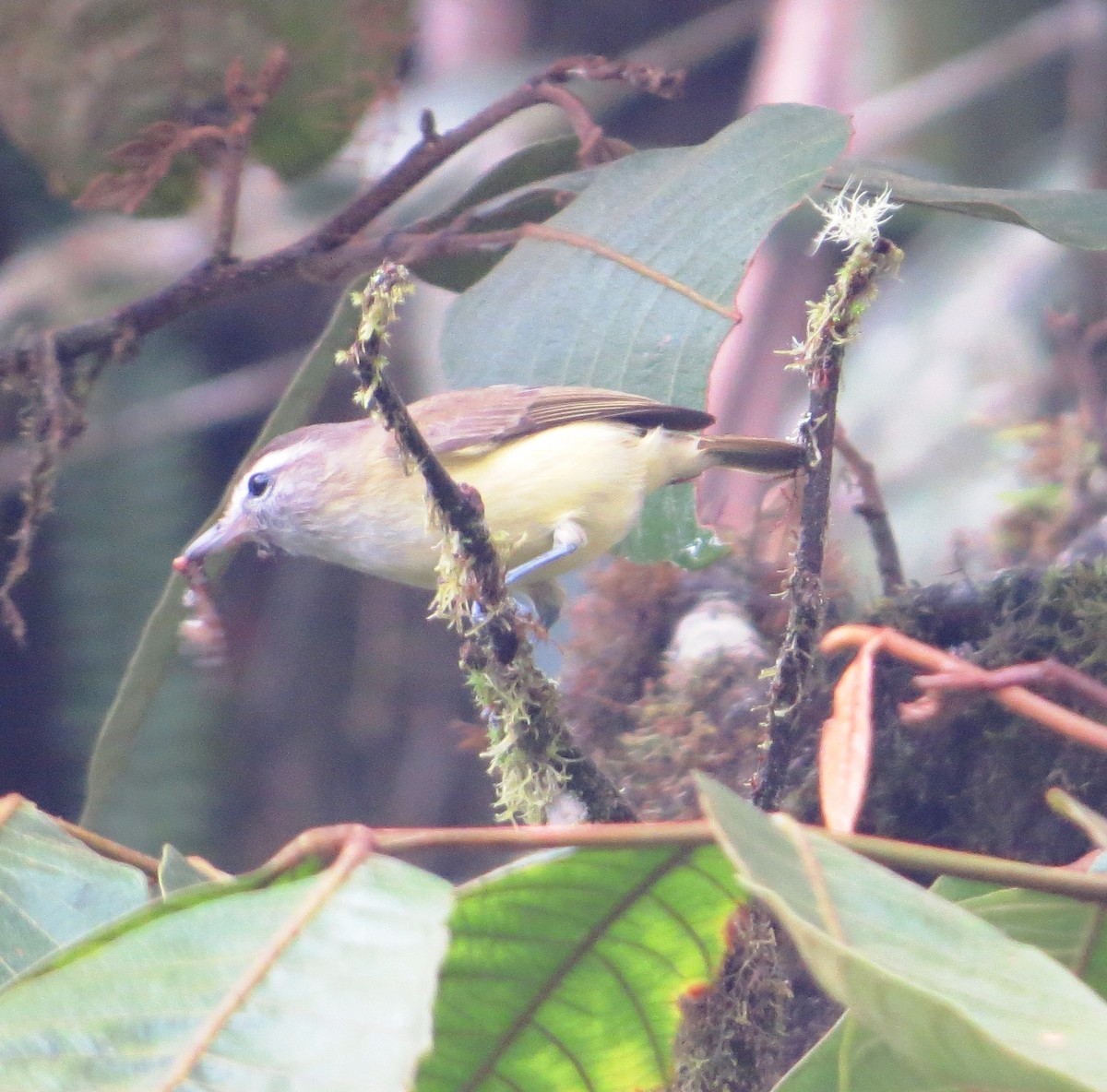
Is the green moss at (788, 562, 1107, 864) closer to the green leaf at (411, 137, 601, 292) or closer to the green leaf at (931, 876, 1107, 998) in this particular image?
the green leaf at (931, 876, 1107, 998)

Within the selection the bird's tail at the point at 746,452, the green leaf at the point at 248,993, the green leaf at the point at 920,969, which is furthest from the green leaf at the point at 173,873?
the bird's tail at the point at 746,452

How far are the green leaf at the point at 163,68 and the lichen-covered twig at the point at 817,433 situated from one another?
1.30m

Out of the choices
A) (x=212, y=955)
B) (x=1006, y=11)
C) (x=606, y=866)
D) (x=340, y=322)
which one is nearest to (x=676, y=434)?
(x=340, y=322)

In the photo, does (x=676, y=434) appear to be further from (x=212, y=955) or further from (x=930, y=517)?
(x=930, y=517)

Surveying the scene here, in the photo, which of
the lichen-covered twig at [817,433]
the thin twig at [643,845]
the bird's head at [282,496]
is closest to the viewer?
the thin twig at [643,845]

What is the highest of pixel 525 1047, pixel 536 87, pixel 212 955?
pixel 536 87

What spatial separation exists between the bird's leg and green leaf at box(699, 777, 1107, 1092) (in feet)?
3.30

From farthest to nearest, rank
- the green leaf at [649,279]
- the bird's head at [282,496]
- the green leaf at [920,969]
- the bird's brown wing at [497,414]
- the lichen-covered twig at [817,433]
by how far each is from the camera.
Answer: the bird's head at [282,496]
the bird's brown wing at [497,414]
the green leaf at [649,279]
the lichen-covered twig at [817,433]
the green leaf at [920,969]

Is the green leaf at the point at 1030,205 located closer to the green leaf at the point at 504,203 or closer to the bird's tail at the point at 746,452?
the bird's tail at the point at 746,452

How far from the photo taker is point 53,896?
1.03 m

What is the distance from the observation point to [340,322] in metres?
1.90

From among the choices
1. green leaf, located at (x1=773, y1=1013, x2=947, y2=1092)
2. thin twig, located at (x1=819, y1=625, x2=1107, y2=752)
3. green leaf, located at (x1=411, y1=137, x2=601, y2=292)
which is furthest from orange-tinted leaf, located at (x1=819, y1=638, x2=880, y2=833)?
green leaf, located at (x1=411, y1=137, x2=601, y2=292)

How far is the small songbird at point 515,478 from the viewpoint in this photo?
73.0 inches

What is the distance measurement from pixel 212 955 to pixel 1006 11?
182 inches
